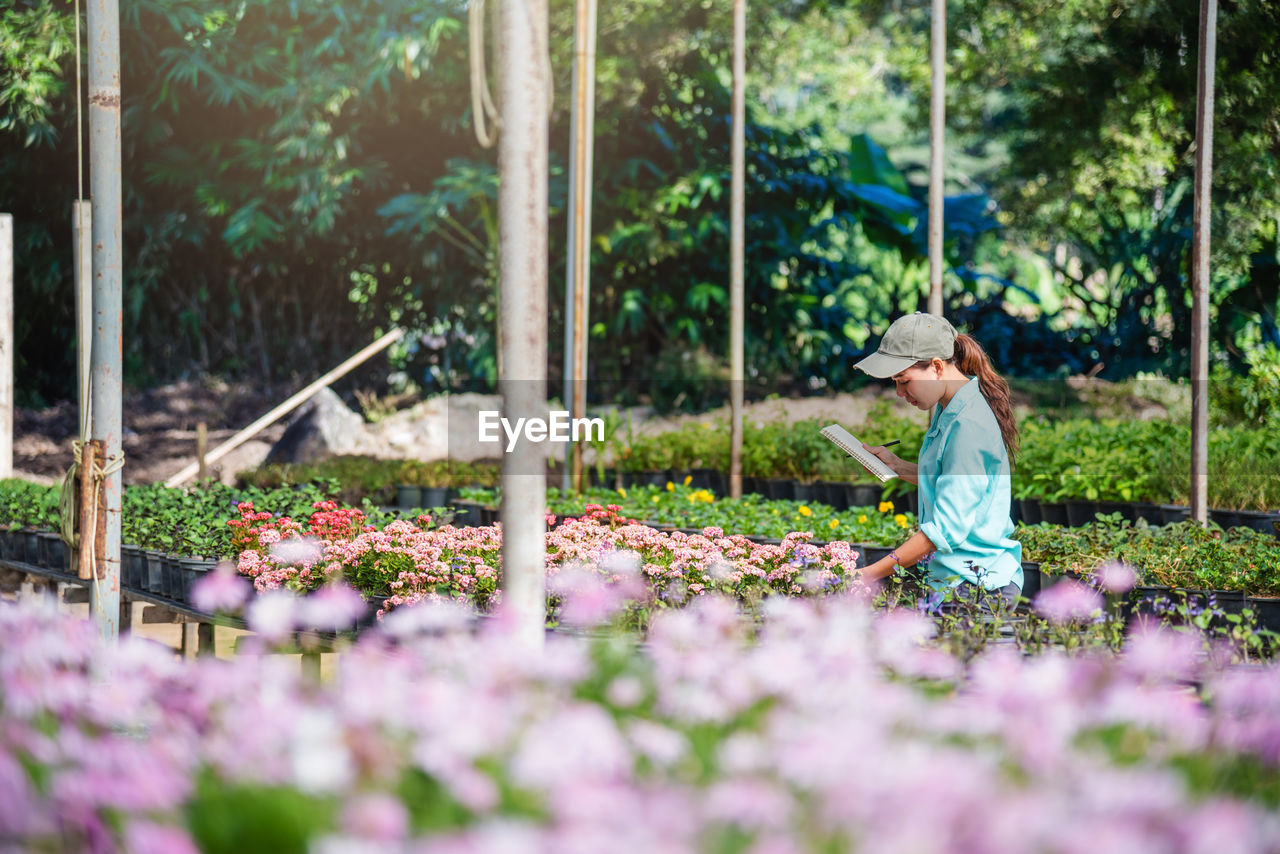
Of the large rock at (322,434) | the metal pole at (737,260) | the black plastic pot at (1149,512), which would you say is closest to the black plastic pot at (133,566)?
the metal pole at (737,260)

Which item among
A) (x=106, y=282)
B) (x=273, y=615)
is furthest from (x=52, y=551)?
(x=273, y=615)

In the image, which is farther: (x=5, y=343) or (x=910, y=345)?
(x=5, y=343)

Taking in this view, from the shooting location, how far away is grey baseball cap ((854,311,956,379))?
3.43 metres

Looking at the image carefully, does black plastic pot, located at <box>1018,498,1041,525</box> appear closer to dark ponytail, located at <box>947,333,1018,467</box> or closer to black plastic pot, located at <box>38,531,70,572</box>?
dark ponytail, located at <box>947,333,1018,467</box>

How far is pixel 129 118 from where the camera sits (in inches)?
562

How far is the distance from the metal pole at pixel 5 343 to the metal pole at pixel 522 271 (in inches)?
303

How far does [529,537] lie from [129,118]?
13582mm

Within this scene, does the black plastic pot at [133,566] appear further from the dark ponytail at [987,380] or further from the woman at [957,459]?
the dark ponytail at [987,380]

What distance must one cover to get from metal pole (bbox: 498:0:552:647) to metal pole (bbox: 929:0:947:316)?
4558 mm

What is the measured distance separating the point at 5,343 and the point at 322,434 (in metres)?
2.93

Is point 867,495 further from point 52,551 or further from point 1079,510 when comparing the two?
point 52,551

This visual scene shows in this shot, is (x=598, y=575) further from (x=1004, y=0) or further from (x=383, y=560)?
(x=1004, y=0)

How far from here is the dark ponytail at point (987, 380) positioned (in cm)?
353

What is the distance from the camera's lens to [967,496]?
10.9 ft
